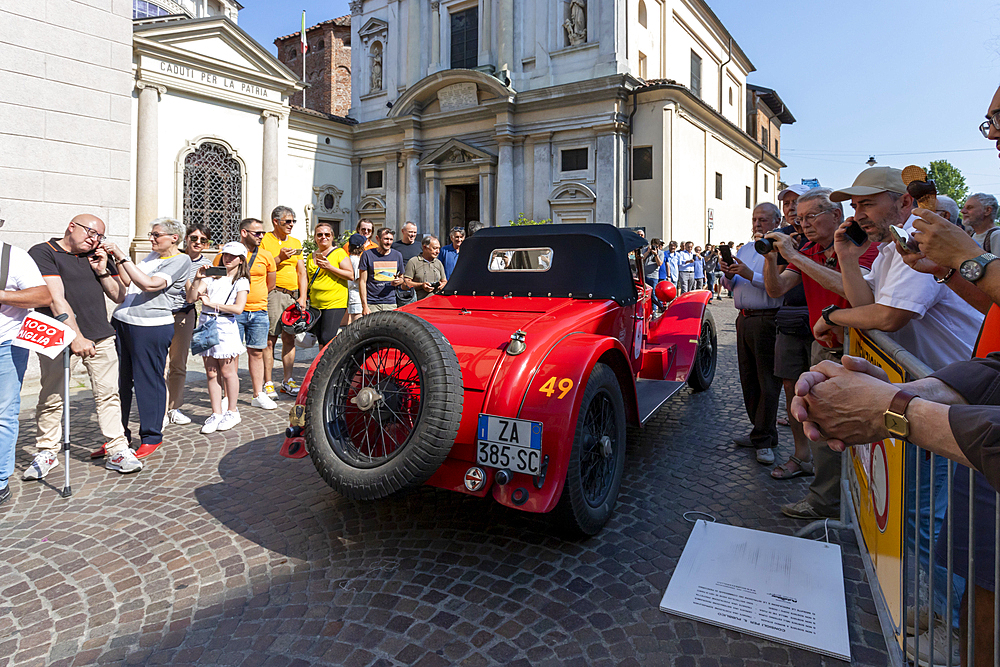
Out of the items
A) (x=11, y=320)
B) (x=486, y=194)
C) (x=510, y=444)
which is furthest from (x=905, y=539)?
(x=486, y=194)

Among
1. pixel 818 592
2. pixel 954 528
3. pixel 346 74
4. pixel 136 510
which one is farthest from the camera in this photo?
pixel 346 74

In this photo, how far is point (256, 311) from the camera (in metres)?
6.21

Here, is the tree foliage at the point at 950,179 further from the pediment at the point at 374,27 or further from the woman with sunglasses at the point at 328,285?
the woman with sunglasses at the point at 328,285

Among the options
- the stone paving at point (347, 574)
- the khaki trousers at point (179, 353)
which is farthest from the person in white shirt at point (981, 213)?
the khaki trousers at point (179, 353)

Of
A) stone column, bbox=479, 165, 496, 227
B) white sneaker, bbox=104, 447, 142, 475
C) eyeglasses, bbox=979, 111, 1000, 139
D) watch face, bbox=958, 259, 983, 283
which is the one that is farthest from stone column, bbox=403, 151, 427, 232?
watch face, bbox=958, 259, 983, 283

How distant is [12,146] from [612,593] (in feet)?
30.1

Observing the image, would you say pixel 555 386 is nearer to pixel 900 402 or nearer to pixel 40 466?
pixel 900 402

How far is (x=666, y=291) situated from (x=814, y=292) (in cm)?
294

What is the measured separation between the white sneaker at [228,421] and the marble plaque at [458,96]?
19545mm

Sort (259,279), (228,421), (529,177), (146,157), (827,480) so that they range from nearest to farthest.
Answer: (827,480) < (228,421) < (259,279) < (146,157) < (529,177)

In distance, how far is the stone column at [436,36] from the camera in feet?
78.6

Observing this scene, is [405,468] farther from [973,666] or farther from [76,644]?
[973,666]

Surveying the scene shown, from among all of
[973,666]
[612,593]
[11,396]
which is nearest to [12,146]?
[11,396]

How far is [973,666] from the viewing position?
5.34ft
